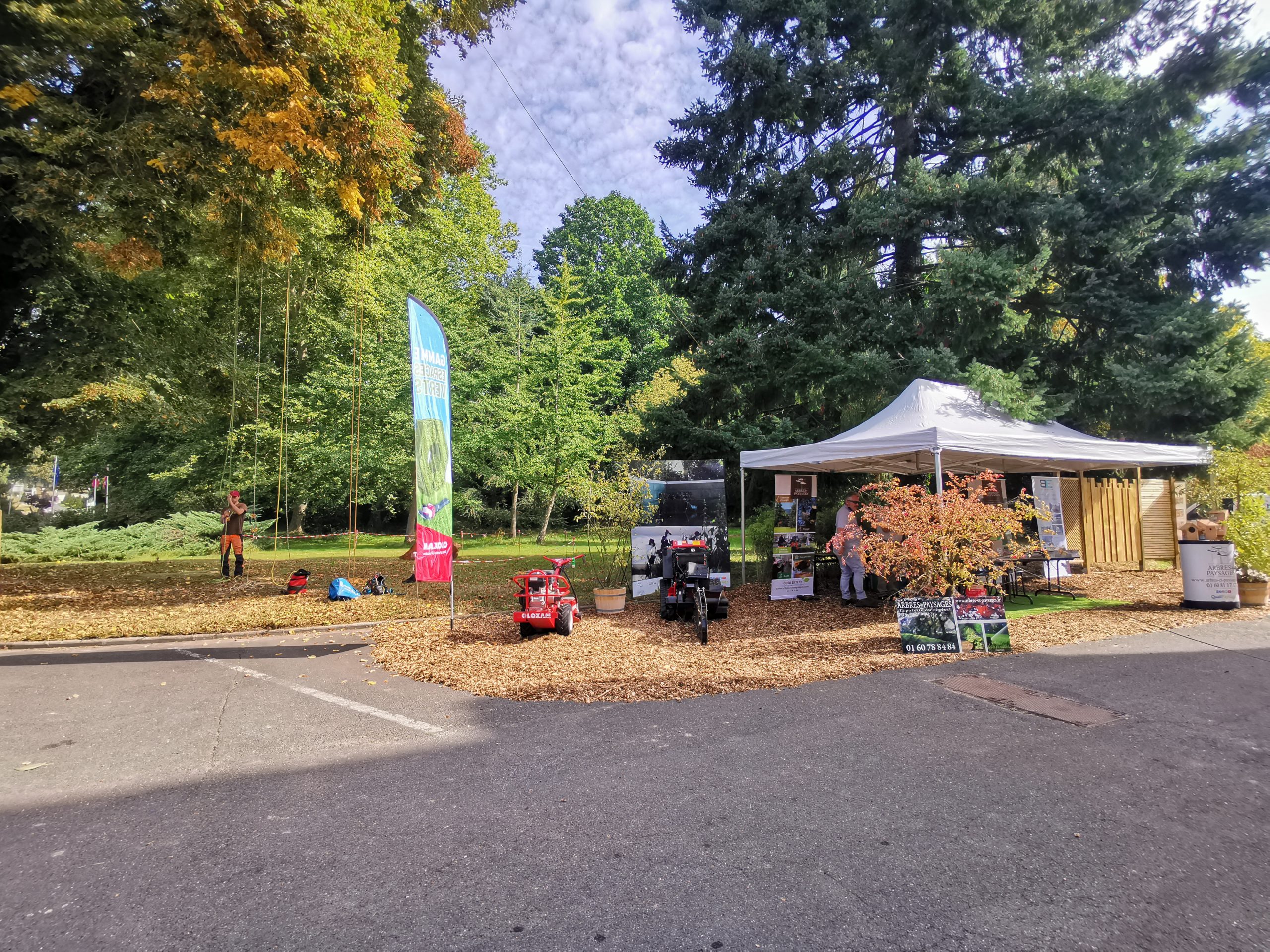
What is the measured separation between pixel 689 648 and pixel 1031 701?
11.4 ft

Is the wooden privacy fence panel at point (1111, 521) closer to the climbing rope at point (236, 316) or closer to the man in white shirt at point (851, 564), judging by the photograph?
the man in white shirt at point (851, 564)

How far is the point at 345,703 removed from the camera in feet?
18.5

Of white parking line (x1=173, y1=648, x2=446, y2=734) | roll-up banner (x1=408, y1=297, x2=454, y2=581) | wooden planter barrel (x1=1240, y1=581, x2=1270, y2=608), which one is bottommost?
white parking line (x1=173, y1=648, x2=446, y2=734)

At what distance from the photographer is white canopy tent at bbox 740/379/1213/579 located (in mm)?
8422

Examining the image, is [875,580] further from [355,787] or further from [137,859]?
[137,859]

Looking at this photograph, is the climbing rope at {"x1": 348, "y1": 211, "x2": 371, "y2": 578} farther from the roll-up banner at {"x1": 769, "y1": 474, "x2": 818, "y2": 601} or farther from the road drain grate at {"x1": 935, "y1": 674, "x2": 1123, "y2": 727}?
the road drain grate at {"x1": 935, "y1": 674, "x2": 1123, "y2": 727}

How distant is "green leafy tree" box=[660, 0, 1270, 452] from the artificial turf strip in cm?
316

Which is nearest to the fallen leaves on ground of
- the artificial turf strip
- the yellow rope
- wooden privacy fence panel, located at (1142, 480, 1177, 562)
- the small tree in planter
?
the yellow rope

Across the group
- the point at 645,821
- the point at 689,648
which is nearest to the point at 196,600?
the point at 689,648

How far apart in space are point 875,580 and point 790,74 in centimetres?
1128

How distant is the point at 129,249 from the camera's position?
30.0 ft

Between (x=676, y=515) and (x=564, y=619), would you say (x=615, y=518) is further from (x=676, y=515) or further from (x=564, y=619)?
(x=564, y=619)

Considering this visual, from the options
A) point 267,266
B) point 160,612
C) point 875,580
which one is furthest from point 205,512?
point 875,580

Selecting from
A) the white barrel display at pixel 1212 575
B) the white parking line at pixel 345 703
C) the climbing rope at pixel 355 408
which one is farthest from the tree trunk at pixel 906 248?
the white parking line at pixel 345 703
